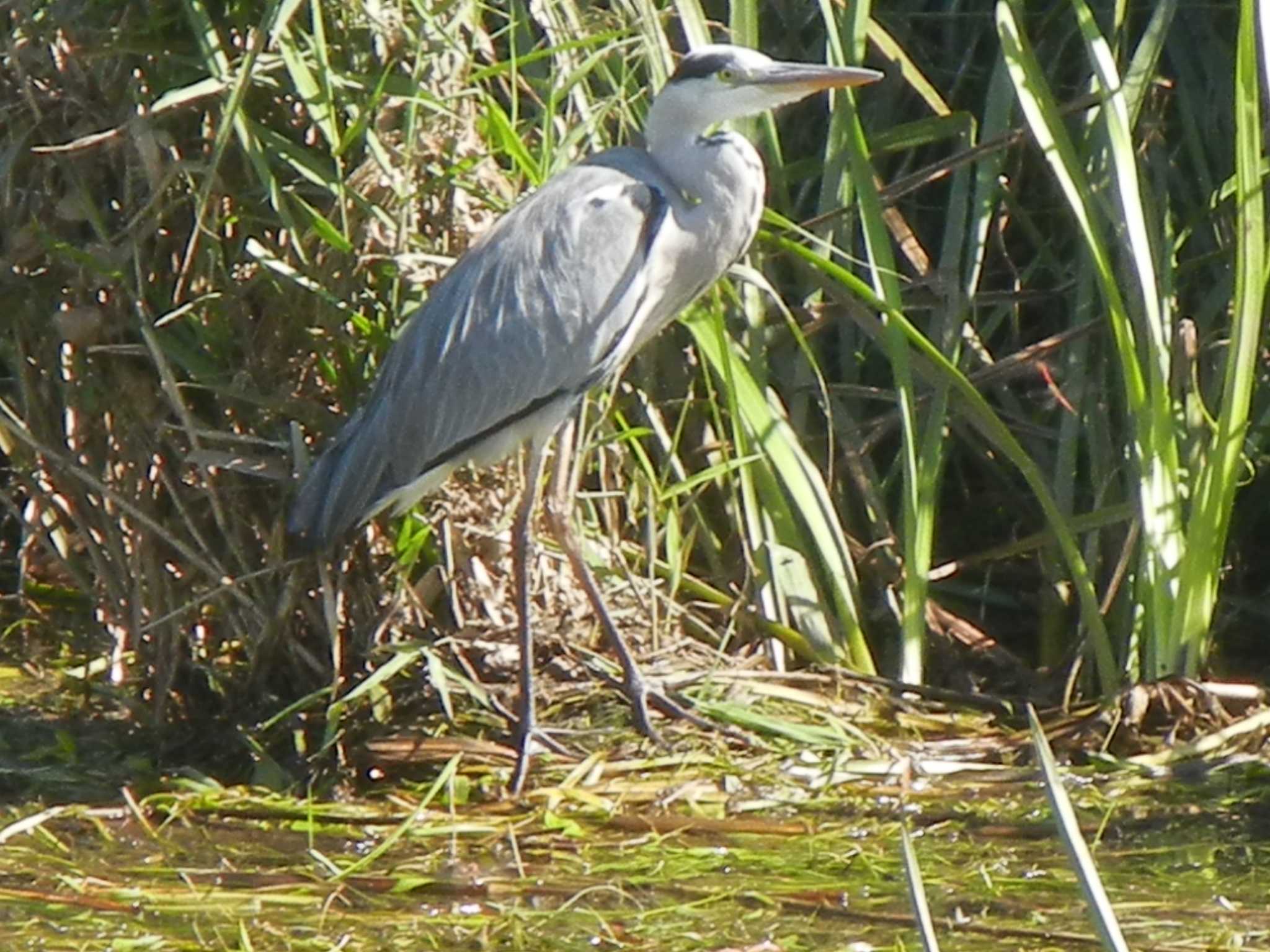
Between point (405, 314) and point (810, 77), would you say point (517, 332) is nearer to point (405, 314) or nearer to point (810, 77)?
point (405, 314)

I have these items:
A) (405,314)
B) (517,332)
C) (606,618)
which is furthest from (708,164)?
(606,618)

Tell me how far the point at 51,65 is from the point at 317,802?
1.42 meters

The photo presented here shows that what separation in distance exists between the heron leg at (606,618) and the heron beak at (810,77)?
0.78 meters

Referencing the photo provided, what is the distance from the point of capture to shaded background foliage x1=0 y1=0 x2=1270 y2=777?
144 inches

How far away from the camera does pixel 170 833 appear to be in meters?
3.47

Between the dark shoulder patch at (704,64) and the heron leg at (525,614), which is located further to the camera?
the dark shoulder patch at (704,64)

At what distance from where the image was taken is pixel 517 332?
151 inches

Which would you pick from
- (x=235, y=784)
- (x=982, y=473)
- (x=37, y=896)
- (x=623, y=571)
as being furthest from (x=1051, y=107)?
(x=37, y=896)

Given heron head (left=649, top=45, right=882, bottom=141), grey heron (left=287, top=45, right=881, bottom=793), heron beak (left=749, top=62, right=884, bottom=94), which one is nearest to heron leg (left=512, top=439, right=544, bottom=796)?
grey heron (left=287, top=45, right=881, bottom=793)

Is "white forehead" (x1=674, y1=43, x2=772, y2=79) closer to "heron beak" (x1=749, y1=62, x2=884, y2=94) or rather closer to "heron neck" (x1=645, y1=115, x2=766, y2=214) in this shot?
"heron beak" (x1=749, y1=62, x2=884, y2=94)

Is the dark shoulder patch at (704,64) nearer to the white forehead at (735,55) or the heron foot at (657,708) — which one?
the white forehead at (735,55)

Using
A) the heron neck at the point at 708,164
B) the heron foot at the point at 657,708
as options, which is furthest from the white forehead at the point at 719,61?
the heron foot at the point at 657,708

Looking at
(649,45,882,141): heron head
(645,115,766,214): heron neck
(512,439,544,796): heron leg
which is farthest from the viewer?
(645,115,766,214): heron neck

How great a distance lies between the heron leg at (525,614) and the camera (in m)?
3.62
